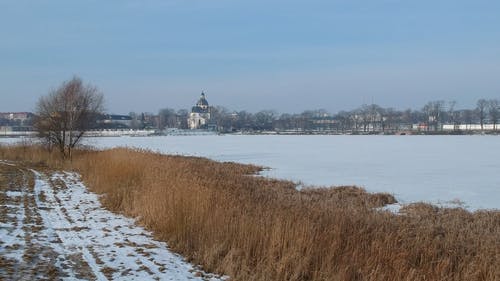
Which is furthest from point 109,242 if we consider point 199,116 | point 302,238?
point 199,116

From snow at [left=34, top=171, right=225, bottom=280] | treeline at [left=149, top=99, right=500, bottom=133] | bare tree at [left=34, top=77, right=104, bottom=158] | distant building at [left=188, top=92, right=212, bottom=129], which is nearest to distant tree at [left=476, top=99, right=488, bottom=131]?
treeline at [left=149, top=99, right=500, bottom=133]

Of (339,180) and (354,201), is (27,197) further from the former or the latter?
(339,180)

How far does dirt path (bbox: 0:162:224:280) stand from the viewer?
6586mm

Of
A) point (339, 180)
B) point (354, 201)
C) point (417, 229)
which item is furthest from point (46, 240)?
point (339, 180)

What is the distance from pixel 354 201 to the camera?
624 inches

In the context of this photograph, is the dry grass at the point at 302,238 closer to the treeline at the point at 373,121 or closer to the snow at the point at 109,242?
the snow at the point at 109,242

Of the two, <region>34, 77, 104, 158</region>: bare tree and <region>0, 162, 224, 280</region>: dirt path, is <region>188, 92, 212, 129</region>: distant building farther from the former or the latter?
<region>0, 162, 224, 280</region>: dirt path

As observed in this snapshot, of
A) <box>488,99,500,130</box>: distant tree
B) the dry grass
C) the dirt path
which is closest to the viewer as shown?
the dirt path

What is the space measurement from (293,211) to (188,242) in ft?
7.19

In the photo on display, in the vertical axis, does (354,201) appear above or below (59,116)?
below

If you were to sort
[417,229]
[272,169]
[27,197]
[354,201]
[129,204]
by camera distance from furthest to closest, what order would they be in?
[272,169] < [354,201] < [27,197] < [129,204] < [417,229]

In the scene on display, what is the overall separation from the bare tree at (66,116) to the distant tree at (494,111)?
428 feet

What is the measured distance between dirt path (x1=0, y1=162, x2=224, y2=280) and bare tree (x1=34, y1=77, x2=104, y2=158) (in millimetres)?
18442

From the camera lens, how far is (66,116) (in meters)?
31.0
